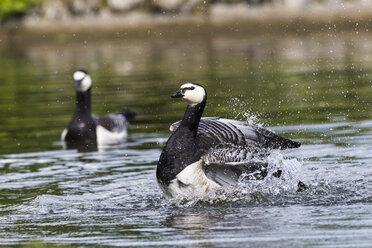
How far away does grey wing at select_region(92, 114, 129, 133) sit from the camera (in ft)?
49.5

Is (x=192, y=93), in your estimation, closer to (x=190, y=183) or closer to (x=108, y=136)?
(x=190, y=183)

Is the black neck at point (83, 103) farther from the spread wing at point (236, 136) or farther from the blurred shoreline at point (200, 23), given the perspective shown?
the blurred shoreline at point (200, 23)

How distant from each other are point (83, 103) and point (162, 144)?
2.77 m

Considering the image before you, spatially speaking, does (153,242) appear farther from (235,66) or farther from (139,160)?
(235,66)

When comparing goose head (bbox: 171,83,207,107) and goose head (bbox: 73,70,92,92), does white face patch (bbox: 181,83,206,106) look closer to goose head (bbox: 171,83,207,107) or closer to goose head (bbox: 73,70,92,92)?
goose head (bbox: 171,83,207,107)

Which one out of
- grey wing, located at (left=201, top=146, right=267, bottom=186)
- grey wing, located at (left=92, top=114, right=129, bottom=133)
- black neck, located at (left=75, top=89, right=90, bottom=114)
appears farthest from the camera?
black neck, located at (left=75, top=89, right=90, bottom=114)

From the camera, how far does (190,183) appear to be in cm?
870

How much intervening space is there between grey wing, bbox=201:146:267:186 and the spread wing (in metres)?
0.20

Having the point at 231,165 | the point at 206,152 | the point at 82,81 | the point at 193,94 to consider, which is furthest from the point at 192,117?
the point at 82,81

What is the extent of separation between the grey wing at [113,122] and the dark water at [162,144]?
0.32 meters

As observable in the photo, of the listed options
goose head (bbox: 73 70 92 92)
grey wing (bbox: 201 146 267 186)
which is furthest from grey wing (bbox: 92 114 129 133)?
grey wing (bbox: 201 146 267 186)

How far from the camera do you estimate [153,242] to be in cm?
722

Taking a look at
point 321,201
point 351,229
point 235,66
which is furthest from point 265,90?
point 351,229

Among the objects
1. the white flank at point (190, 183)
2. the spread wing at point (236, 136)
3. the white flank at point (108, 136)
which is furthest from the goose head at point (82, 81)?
the white flank at point (190, 183)
